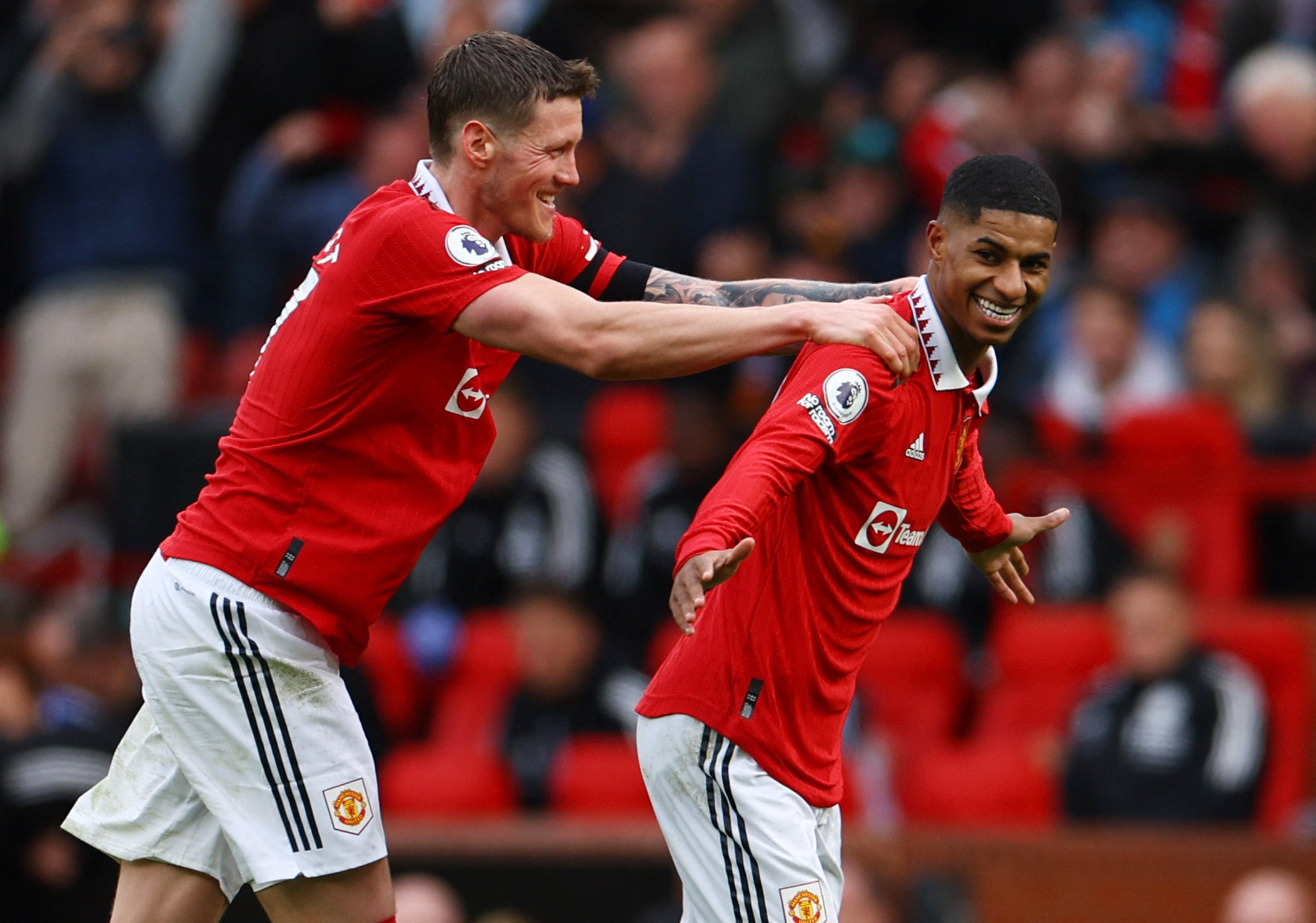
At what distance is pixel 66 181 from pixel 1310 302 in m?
6.78

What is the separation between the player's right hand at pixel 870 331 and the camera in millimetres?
4004

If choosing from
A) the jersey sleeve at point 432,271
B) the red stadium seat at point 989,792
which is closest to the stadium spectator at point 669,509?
the red stadium seat at point 989,792

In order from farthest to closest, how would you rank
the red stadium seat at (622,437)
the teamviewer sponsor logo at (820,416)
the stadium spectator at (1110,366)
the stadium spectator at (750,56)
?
the stadium spectator at (750,56) → the red stadium seat at (622,437) → the stadium spectator at (1110,366) → the teamviewer sponsor logo at (820,416)

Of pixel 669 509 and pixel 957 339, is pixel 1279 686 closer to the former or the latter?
pixel 669 509

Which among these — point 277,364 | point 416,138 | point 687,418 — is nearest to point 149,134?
point 416,138

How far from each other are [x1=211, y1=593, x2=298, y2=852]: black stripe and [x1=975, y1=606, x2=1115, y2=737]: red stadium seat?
480cm

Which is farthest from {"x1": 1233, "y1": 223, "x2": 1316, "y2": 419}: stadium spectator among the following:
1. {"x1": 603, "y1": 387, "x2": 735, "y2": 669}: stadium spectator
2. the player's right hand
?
the player's right hand

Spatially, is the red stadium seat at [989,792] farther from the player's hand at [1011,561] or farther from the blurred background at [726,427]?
the player's hand at [1011,561]

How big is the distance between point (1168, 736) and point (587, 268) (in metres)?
4.16

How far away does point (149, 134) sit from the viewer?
11.1 metres

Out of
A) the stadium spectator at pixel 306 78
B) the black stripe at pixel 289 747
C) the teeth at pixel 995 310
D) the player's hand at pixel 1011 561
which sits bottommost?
the black stripe at pixel 289 747

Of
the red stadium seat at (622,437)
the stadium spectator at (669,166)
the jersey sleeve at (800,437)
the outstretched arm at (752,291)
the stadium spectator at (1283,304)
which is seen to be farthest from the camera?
the stadium spectator at (669,166)

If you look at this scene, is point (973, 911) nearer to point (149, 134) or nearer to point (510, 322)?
point (510, 322)

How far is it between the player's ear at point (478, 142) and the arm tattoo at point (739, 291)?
78cm
